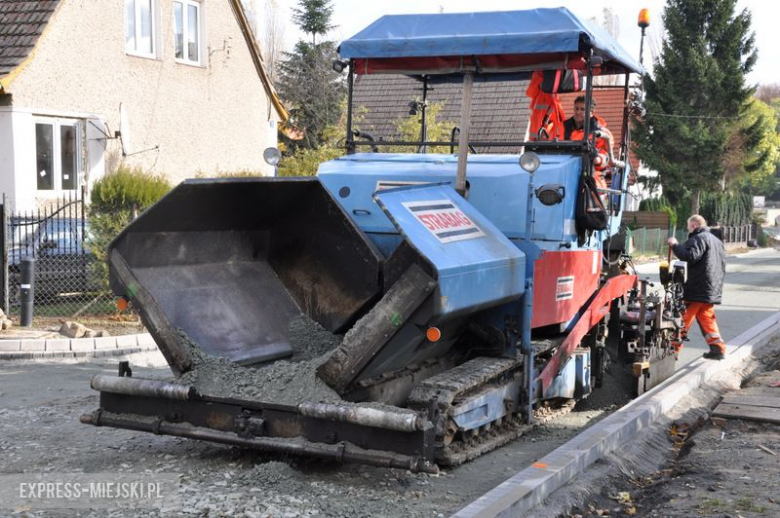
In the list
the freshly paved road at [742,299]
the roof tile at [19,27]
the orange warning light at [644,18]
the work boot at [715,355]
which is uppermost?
the roof tile at [19,27]

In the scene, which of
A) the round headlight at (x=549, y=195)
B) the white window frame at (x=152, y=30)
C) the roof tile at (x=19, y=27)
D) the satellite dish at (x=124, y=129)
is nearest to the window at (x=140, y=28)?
the white window frame at (x=152, y=30)

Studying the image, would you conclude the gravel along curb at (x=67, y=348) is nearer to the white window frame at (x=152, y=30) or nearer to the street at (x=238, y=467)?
the street at (x=238, y=467)

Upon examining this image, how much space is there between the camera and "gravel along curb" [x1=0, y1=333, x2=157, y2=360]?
9.97 m

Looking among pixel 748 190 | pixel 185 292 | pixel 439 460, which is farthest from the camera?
pixel 748 190

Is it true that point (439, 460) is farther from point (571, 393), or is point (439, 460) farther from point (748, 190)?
point (748, 190)

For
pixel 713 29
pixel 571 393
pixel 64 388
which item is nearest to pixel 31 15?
pixel 64 388

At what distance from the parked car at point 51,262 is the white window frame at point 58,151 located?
2263 millimetres

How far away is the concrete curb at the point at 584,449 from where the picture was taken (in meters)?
5.05

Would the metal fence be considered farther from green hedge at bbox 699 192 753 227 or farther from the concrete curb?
green hedge at bbox 699 192 753 227

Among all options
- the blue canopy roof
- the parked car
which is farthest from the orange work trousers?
the parked car

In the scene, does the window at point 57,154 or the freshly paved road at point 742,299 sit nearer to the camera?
the freshly paved road at point 742,299

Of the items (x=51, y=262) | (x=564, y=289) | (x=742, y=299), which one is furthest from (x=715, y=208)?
(x=564, y=289)

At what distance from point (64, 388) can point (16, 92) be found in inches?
318

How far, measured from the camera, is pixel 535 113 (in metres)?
7.94
